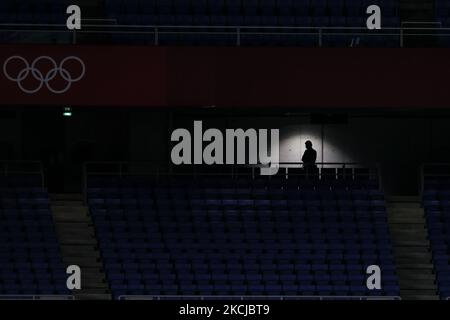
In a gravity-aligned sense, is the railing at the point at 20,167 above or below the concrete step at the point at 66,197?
above

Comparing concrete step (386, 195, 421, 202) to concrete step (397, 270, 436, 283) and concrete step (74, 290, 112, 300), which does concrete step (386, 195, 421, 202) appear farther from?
concrete step (74, 290, 112, 300)

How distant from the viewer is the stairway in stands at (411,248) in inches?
1076

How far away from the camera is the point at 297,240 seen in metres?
27.9

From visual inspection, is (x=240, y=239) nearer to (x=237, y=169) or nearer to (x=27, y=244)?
(x=237, y=169)

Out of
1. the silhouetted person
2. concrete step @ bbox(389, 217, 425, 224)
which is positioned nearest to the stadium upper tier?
the silhouetted person

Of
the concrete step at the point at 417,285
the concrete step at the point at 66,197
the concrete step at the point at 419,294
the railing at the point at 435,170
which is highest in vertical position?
Answer: the railing at the point at 435,170

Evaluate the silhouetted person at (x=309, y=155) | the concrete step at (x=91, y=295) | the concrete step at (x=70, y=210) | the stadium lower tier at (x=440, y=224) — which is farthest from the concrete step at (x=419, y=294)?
the concrete step at (x=70, y=210)

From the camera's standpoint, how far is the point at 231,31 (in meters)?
29.7

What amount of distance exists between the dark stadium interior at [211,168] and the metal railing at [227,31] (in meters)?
0.05

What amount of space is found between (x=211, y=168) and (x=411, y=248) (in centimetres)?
523

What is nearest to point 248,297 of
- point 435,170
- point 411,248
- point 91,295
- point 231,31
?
point 91,295

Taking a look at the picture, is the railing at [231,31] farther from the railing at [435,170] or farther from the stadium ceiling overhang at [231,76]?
the railing at [435,170]

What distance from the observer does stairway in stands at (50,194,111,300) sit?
26984 millimetres
